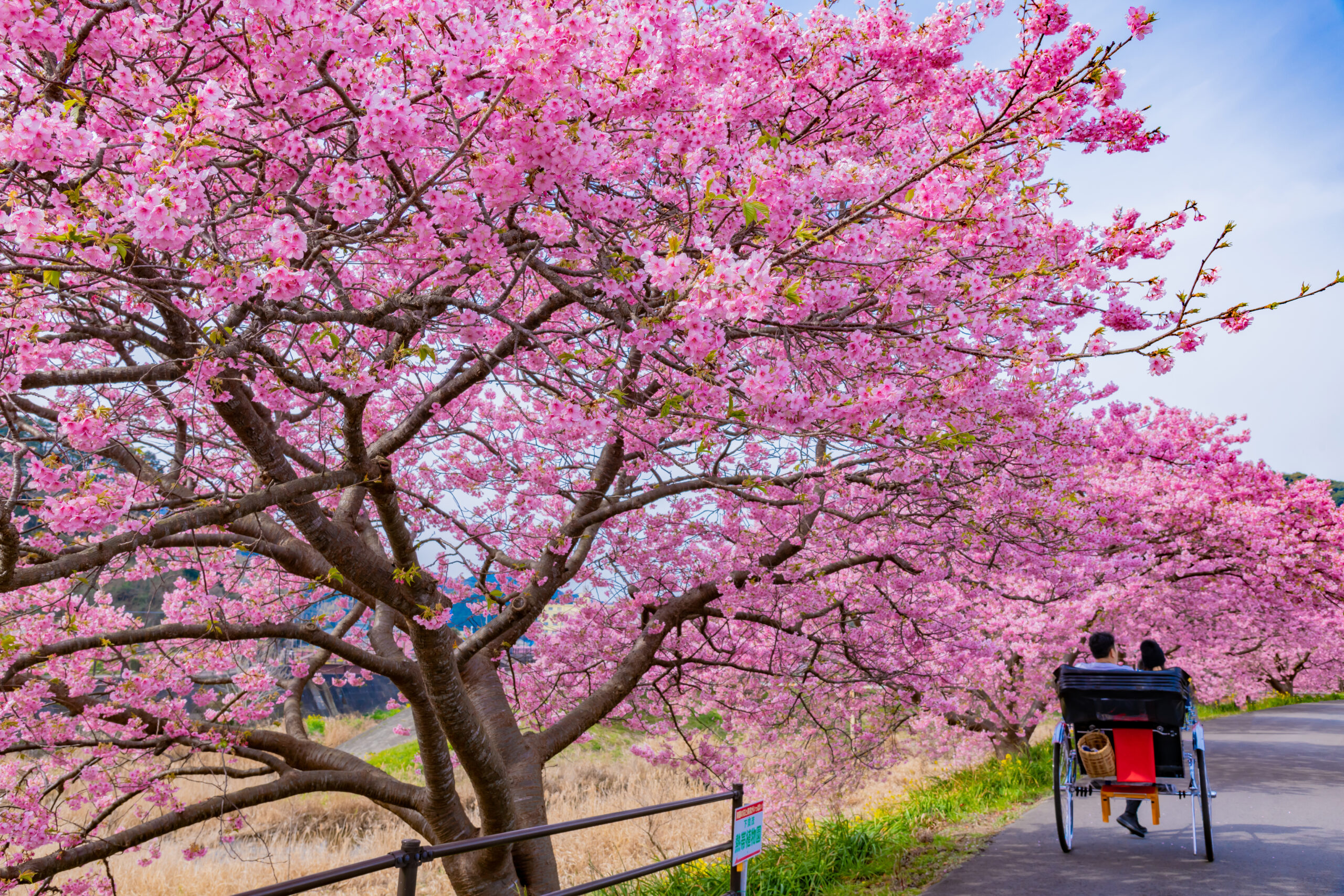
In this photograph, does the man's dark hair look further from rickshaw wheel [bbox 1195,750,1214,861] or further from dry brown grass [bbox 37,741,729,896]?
dry brown grass [bbox 37,741,729,896]

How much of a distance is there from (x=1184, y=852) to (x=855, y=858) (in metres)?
2.51

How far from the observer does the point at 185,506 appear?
444 cm

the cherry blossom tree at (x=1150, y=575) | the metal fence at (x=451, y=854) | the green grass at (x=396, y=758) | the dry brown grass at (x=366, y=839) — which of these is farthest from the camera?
the green grass at (x=396, y=758)

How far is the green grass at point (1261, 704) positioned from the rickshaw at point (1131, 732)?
75.2ft

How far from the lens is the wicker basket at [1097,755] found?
5770 mm

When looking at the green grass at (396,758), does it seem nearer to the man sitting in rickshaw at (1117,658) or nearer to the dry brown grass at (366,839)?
the dry brown grass at (366,839)

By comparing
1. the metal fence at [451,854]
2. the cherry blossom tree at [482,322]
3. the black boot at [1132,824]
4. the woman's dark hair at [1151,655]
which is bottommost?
the black boot at [1132,824]

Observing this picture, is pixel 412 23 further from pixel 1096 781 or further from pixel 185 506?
pixel 1096 781

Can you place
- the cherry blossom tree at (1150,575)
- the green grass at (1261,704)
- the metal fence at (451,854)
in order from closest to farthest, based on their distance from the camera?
the metal fence at (451,854), the cherry blossom tree at (1150,575), the green grass at (1261,704)

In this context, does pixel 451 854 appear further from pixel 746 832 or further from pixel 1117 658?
pixel 1117 658

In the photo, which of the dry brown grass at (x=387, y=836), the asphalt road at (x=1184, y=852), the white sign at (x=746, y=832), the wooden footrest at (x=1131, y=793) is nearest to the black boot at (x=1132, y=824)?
the asphalt road at (x=1184, y=852)

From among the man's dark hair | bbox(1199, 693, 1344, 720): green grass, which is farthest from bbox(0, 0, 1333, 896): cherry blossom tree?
bbox(1199, 693, 1344, 720): green grass

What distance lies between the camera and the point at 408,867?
2645mm

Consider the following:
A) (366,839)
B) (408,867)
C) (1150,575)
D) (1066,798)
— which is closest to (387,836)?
(366,839)
